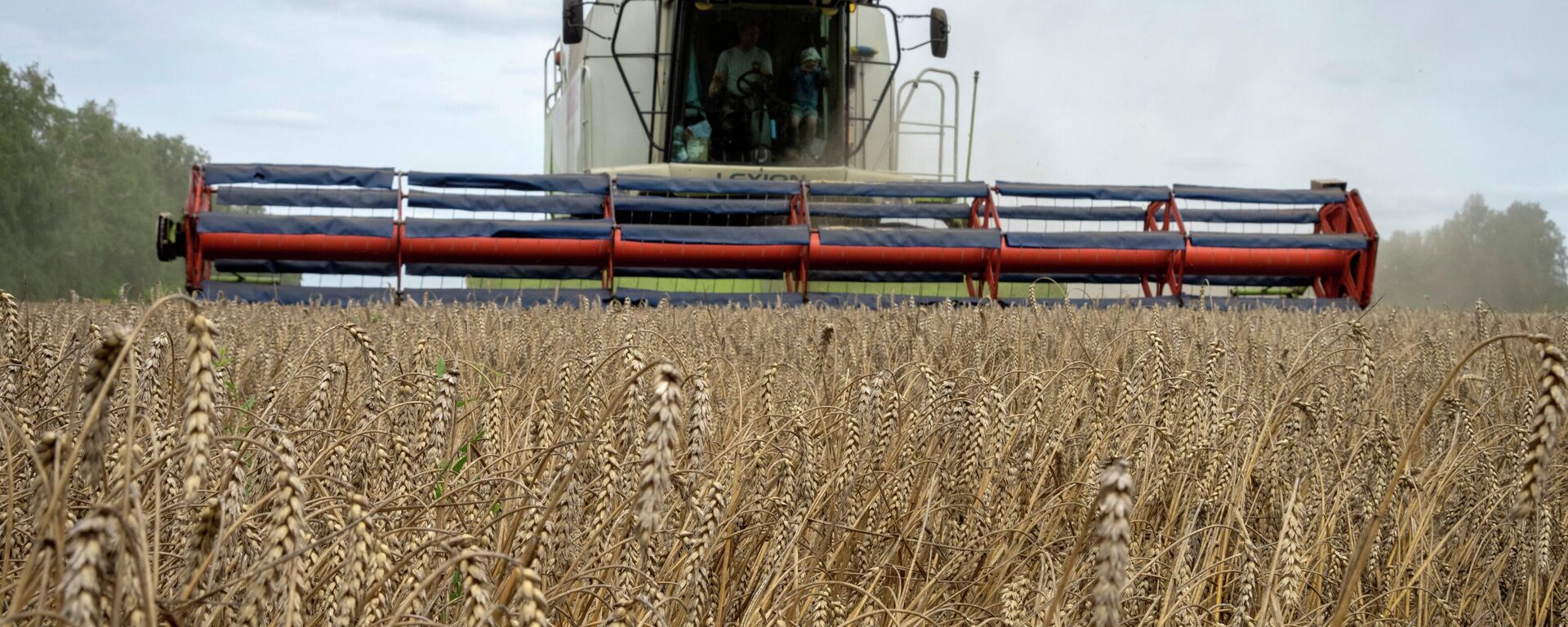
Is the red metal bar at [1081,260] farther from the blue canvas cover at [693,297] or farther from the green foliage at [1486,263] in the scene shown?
the green foliage at [1486,263]

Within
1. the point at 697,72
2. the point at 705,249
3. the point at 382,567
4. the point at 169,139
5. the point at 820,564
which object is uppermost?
the point at 169,139

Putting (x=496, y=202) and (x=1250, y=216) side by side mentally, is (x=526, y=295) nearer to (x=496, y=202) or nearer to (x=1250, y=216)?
A: (x=496, y=202)

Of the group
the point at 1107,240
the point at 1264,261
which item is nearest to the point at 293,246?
the point at 1107,240

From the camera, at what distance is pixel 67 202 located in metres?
33.4

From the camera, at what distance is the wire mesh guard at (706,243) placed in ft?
26.1

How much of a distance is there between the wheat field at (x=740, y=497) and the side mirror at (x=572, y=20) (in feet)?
20.8

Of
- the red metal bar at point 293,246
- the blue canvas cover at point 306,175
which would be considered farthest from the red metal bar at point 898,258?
the blue canvas cover at point 306,175

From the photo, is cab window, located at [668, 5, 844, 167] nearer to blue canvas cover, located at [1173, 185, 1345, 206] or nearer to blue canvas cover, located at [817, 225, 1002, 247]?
blue canvas cover, located at [817, 225, 1002, 247]

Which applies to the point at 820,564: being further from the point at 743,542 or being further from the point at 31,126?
the point at 31,126

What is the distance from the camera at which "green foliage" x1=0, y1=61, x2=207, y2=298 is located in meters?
30.2

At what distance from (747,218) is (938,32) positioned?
6.56ft

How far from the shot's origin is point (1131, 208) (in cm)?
962

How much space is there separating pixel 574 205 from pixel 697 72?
1928mm

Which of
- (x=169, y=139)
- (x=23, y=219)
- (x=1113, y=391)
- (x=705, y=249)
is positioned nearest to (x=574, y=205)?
(x=705, y=249)
